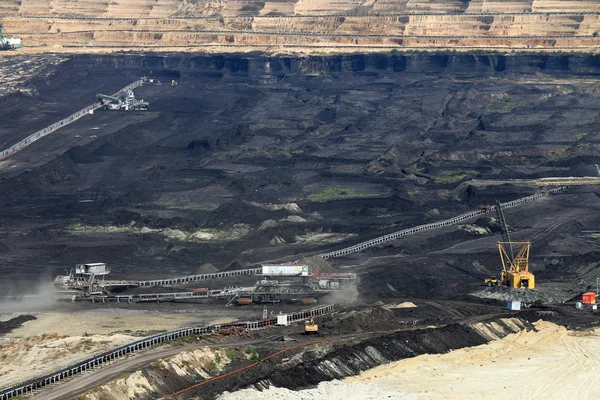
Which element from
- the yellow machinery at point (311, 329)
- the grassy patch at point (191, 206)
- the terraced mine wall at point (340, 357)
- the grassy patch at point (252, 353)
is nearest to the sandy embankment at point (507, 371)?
the terraced mine wall at point (340, 357)

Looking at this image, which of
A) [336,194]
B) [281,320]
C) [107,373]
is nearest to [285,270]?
[281,320]

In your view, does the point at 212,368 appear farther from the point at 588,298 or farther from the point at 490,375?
the point at 588,298

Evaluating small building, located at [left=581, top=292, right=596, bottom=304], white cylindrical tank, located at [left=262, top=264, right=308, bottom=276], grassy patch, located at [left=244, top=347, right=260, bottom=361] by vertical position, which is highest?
grassy patch, located at [left=244, top=347, right=260, bottom=361]

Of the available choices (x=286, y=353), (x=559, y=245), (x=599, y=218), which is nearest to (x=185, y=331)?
(x=286, y=353)

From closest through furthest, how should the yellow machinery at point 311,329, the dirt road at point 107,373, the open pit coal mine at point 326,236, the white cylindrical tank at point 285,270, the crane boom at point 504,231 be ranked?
the dirt road at point 107,373
the yellow machinery at point 311,329
the open pit coal mine at point 326,236
the white cylindrical tank at point 285,270
the crane boom at point 504,231

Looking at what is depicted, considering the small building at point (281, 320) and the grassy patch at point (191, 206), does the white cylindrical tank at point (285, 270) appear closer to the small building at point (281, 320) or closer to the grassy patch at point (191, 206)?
the small building at point (281, 320)

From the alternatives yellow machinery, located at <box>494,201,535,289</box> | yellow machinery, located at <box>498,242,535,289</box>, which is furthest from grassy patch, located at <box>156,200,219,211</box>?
yellow machinery, located at <box>498,242,535,289</box>

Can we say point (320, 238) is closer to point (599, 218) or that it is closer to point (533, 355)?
point (599, 218)

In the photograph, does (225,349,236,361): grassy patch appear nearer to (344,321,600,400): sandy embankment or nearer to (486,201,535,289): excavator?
(344,321,600,400): sandy embankment
